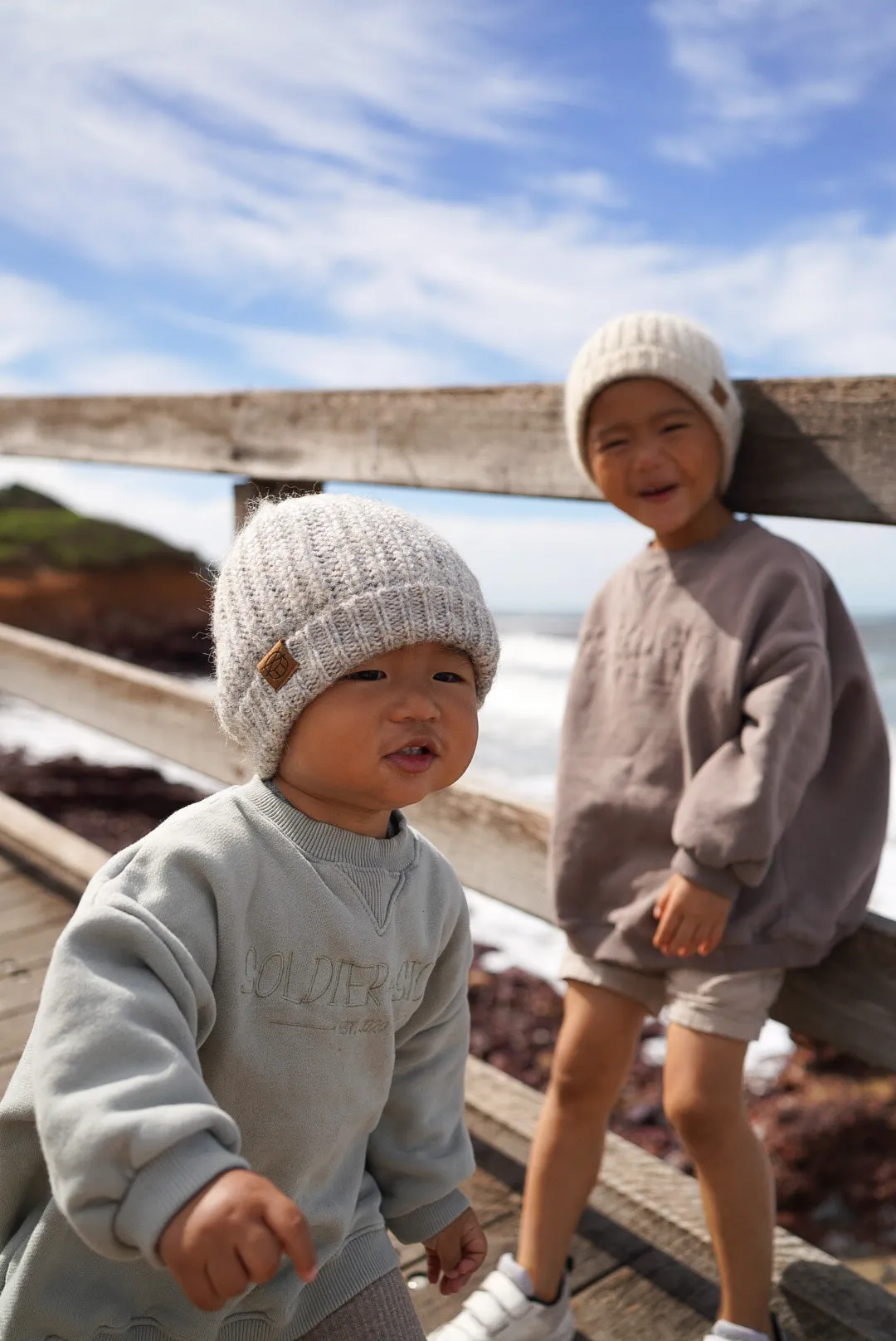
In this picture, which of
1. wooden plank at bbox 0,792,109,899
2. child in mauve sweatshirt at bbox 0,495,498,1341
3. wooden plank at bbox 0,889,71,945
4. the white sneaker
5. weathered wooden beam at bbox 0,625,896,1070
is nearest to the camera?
child in mauve sweatshirt at bbox 0,495,498,1341

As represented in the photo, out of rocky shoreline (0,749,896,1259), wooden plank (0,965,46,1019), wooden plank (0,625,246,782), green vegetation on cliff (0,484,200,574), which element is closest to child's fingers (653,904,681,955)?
wooden plank (0,965,46,1019)

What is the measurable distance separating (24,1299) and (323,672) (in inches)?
27.7

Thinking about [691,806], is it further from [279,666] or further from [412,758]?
[279,666]

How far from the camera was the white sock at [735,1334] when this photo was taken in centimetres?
186

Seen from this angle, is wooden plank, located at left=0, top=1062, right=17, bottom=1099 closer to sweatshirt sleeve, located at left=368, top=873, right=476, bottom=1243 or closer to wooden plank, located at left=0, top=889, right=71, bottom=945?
wooden plank, located at left=0, top=889, right=71, bottom=945

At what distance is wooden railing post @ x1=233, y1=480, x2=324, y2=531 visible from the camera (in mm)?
3104

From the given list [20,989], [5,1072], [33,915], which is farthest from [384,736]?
[33,915]

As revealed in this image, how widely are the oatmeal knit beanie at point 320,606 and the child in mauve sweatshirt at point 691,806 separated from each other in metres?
0.64

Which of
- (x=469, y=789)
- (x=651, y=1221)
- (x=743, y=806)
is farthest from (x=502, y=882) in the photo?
(x=743, y=806)

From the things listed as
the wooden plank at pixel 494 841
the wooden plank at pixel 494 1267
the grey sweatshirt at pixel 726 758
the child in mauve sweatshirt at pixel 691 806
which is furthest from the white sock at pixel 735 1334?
the wooden plank at pixel 494 841

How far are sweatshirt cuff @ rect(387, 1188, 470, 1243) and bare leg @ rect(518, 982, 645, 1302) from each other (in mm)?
556

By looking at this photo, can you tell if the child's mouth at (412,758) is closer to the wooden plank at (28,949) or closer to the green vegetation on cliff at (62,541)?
the wooden plank at (28,949)

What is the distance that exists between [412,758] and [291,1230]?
48 cm

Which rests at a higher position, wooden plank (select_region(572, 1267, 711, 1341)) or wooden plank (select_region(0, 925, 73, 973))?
wooden plank (select_region(572, 1267, 711, 1341))
